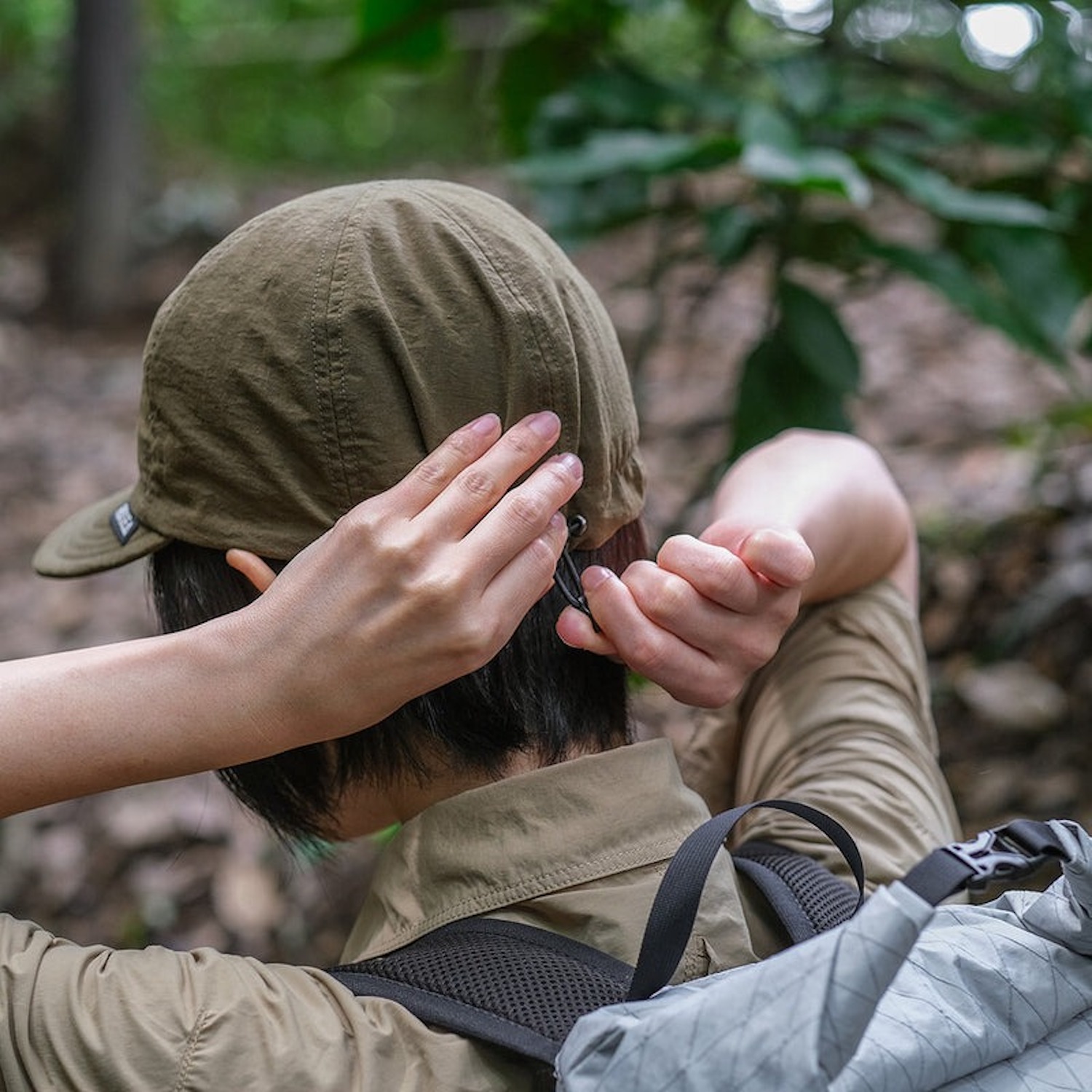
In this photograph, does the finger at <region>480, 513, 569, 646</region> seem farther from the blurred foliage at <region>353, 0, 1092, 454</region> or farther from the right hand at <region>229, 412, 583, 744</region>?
the blurred foliage at <region>353, 0, 1092, 454</region>

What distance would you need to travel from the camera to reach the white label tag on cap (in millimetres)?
1284

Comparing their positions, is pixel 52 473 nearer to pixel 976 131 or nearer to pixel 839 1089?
pixel 976 131

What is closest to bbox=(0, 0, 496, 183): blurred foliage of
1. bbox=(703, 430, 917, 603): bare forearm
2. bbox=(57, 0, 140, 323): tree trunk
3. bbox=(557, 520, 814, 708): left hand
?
bbox=(57, 0, 140, 323): tree trunk

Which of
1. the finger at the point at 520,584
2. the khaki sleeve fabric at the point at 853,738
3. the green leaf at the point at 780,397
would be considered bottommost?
the green leaf at the point at 780,397

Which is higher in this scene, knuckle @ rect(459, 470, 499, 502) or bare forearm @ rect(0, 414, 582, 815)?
knuckle @ rect(459, 470, 499, 502)

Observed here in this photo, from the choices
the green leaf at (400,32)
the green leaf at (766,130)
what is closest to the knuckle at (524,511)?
the green leaf at (766,130)

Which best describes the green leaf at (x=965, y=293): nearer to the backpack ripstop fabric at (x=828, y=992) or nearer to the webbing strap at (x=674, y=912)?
the backpack ripstop fabric at (x=828, y=992)

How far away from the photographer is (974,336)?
457cm

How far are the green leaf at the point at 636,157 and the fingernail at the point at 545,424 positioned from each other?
1019 mm

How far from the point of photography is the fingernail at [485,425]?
3.62ft

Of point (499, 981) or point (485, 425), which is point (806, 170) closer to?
point (485, 425)

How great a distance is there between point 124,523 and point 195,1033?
511mm

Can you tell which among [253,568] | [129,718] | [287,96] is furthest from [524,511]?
[287,96]

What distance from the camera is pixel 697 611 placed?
1.21m
